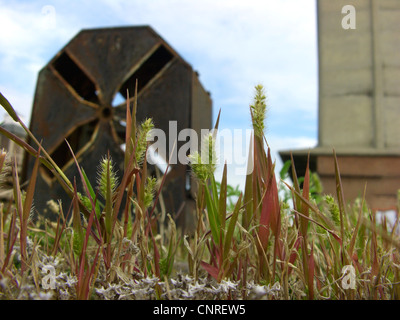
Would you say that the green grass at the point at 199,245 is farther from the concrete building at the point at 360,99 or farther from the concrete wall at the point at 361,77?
the concrete wall at the point at 361,77

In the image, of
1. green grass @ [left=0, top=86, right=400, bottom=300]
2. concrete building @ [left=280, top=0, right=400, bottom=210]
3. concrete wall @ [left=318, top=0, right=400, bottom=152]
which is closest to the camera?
green grass @ [left=0, top=86, right=400, bottom=300]

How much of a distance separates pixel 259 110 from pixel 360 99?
3.98 metres

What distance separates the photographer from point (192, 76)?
343 centimetres

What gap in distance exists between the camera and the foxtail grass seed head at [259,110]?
86 centimetres

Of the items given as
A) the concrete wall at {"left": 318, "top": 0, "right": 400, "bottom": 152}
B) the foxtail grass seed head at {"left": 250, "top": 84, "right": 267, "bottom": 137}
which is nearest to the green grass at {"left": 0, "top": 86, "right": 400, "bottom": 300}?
the foxtail grass seed head at {"left": 250, "top": 84, "right": 267, "bottom": 137}

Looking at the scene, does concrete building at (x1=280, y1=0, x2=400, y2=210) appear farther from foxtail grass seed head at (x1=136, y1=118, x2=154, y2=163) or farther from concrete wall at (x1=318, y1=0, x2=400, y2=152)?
foxtail grass seed head at (x1=136, y1=118, x2=154, y2=163)

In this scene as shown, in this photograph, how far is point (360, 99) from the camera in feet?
14.5

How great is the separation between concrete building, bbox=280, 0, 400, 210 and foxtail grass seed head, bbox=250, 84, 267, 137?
11.5ft

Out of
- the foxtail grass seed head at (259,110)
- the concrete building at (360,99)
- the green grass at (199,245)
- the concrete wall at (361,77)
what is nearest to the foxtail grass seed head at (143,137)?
the green grass at (199,245)

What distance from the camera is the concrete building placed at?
4.15 metres

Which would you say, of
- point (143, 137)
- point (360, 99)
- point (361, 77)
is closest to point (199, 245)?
point (143, 137)
